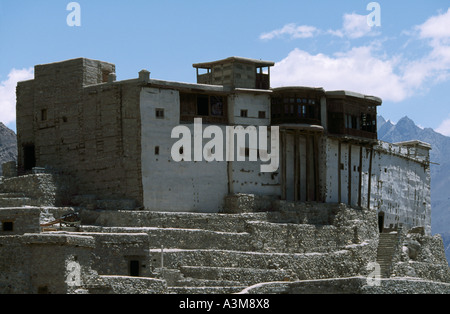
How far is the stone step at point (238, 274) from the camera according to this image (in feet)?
158

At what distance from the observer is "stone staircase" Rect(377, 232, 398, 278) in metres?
58.1

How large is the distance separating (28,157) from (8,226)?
707 inches

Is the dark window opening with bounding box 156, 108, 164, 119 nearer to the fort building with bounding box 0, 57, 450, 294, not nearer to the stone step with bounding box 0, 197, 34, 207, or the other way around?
the fort building with bounding box 0, 57, 450, 294

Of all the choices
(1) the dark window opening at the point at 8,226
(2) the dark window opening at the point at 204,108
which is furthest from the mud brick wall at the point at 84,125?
(1) the dark window opening at the point at 8,226

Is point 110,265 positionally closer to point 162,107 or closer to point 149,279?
point 149,279

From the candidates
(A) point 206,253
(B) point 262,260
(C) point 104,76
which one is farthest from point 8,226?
(C) point 104,76

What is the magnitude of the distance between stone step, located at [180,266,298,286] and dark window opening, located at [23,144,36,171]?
1566 centimetres

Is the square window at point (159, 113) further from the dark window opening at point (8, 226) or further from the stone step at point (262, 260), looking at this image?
the dark window opening at point (8, 226)

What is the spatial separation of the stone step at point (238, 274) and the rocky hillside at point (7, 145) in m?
39.1

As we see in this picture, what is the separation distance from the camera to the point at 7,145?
281 feet

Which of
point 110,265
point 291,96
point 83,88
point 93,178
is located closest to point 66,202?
point 93,178

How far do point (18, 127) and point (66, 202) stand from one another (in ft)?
25.3

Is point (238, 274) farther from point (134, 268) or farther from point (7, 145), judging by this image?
point (7, 145)

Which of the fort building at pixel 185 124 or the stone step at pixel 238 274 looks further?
the fort building at pixel 185 124
